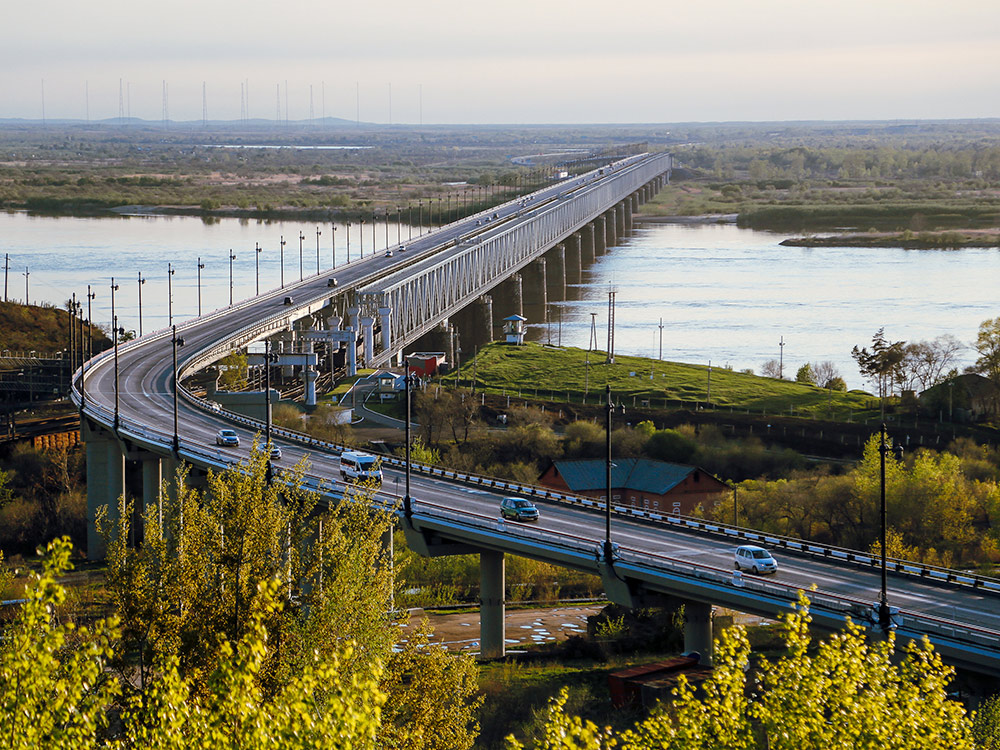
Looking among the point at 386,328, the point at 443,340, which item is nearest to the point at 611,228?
the point at 443,340

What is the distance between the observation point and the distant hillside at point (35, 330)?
79.1 meters

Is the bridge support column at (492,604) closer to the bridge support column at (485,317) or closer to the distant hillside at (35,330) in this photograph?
the distant hillside at (35,330)

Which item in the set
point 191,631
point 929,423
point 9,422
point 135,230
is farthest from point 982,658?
point 135,230

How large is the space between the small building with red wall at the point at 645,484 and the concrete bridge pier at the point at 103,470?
15.1m

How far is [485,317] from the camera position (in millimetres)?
98000

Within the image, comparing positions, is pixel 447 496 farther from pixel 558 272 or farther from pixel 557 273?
pixel 558 272

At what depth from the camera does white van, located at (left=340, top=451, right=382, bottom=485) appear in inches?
1526

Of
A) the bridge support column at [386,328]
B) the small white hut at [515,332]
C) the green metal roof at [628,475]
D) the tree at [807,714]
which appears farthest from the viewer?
the small white hut at [515,332]

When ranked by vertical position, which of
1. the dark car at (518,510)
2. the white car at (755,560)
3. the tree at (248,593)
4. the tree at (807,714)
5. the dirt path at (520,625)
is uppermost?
the tree at (807,714)

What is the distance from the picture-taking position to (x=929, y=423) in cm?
6228

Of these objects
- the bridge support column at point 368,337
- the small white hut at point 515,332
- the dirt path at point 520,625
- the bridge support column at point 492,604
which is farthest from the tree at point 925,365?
the bridge support column at point 492,604

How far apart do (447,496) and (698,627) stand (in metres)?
10.5

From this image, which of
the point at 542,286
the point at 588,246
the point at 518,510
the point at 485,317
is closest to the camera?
the point at 518,510

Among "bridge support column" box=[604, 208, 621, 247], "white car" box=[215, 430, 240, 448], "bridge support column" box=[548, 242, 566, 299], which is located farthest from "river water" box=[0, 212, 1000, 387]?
"white car" box=[215, 430, 240, 448]
